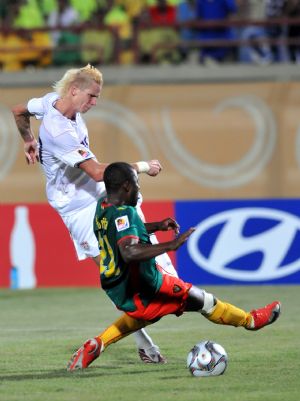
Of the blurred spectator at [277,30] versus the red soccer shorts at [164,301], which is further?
the blurred spectator at [277,30]

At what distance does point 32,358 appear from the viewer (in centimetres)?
855

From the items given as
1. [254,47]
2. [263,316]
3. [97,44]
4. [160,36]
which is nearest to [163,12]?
[160,36]

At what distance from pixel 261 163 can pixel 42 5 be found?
486cm

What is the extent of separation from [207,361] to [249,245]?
6842mm

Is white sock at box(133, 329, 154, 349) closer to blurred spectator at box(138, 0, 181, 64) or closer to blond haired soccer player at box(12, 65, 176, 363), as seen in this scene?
blond haired soccer player at box(12, 65, 176, 363)

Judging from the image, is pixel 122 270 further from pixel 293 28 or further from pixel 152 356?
pixel 293 28

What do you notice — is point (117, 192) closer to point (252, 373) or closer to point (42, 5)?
point (252, 373)

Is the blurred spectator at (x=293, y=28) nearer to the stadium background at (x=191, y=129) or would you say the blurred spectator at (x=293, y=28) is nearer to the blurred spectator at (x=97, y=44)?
the stadium background at (x=191, y=129)

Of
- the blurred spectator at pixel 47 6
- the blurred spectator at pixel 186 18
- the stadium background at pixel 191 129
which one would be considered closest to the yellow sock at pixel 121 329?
the stadium background at pixel 191 129

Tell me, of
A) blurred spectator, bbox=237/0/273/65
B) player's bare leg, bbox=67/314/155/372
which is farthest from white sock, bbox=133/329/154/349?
blurred spectator, bbox=237/0/273/65

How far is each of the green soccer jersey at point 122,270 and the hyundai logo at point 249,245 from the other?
6622 mm

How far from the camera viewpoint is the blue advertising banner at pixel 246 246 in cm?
1412

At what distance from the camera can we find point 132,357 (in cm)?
870

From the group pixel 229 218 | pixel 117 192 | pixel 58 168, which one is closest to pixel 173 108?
pixel 229 218
